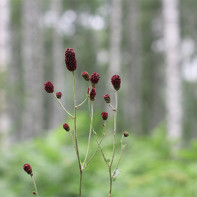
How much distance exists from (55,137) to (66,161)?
0.79 metres

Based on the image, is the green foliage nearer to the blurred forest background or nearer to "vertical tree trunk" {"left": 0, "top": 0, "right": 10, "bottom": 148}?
the blurred forest background

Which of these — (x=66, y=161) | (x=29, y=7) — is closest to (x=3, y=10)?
(x=29, y=7)

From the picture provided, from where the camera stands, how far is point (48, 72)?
1177 inches

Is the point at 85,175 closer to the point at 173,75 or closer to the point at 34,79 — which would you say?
the point at 173,75

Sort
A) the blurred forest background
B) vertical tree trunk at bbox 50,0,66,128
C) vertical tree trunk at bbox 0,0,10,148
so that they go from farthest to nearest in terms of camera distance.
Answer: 1. vertical tree trunk at bbox 50,0,66,128
2. vertical tree trunk at bbox 0,0,10,148
3. the blurred forest background

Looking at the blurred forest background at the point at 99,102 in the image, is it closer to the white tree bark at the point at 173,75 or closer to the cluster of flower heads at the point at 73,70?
the white tree bark at the point at 173,75

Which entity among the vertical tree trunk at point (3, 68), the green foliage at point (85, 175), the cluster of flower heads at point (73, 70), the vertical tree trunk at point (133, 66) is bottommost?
the cluster of flower heads at point (73, 70)

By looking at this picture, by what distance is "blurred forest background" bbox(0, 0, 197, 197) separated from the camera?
409 centimetres

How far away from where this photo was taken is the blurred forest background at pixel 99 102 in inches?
161

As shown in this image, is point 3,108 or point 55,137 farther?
point 3,108

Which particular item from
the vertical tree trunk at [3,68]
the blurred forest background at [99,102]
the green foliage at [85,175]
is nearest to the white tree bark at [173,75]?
the blurred forest background at [99,102]

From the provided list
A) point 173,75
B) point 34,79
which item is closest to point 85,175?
point 173,75

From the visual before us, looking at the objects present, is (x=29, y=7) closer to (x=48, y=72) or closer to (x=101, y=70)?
(x=101, y=70)

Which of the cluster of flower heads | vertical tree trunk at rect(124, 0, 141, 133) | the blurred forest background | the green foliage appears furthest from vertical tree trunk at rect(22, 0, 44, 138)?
the cluster of flower heads
